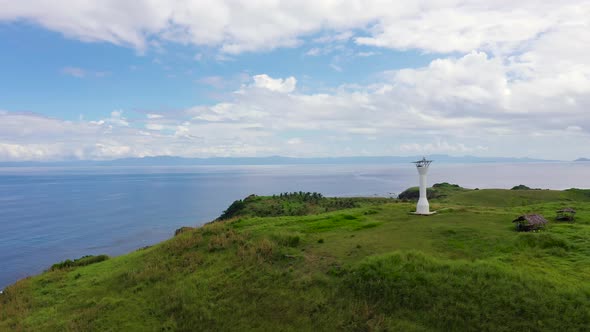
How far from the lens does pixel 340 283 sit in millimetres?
Result: 15836

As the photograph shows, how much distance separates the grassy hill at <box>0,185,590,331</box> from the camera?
43.0 ft

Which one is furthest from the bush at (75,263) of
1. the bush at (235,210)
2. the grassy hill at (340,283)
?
the bush at (235,210)

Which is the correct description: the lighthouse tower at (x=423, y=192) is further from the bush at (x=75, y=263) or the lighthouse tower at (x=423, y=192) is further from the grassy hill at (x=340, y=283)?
the bush at (x=75, y=263)

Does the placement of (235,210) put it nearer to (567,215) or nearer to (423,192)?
(423,192)

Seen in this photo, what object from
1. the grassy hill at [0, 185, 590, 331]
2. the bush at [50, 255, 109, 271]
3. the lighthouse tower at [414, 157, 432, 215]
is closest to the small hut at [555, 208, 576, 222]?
the grassy hill at [0, 185, 590, 331]

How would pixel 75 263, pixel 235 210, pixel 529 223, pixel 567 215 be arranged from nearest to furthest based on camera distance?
pixel 529 223 → pixel 567 215 → pixel 75 263 → pixel 235 210

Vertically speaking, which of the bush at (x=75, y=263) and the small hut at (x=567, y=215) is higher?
the small hut at (x=567, y=215)

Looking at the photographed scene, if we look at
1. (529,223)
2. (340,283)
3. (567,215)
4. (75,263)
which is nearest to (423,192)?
(529,223)

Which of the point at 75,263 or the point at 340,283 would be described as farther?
the point at 75,263

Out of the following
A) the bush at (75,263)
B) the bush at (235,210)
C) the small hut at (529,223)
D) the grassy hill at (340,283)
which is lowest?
the bush at (75,263)

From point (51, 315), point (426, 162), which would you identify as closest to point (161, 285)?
point (51, 315)

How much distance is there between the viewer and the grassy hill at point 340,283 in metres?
13.1

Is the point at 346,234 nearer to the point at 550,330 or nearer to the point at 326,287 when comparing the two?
the point at 326,287

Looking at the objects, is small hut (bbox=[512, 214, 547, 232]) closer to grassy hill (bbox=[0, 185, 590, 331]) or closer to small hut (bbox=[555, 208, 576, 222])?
grassy hill (bbox=[0, 185, 590, 331])
